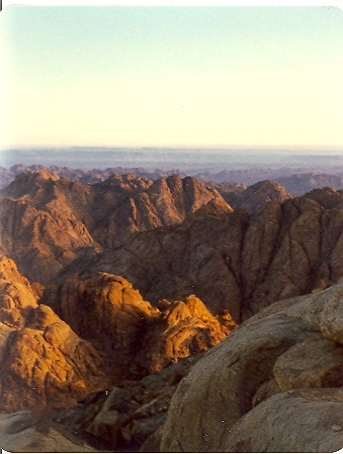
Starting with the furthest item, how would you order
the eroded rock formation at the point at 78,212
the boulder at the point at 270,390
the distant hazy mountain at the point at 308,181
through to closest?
the eroded rock formation at the point at 78,212
the distant hazy mountain at the point at 308,181
the boulder at the point at 270,390

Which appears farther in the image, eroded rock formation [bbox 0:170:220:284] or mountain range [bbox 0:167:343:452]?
eroded rock formation [bbox 0:170:220:284]

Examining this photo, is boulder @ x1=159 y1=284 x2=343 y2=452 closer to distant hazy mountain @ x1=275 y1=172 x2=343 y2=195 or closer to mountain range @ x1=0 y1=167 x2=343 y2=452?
mountain range @ x1=0 y1=167 x2=343 y2=452

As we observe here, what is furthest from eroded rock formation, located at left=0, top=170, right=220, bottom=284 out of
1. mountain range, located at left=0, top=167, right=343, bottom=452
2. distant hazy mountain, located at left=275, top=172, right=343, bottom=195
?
distant hazy mountain, located at left=275, top=172, right=343, bottom=195

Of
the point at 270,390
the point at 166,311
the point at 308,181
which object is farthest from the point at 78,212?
the point at 270,390

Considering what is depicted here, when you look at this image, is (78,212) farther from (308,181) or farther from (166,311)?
(308,181)

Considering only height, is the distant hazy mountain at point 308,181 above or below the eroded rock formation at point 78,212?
above

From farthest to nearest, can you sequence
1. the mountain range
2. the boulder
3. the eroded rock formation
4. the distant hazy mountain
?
Answer: the eroded rock formation < the distant hazy mountain < the mountain range < the boulder

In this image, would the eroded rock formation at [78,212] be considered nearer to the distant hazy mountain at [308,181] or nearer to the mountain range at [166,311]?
the mountain range at [166,311]

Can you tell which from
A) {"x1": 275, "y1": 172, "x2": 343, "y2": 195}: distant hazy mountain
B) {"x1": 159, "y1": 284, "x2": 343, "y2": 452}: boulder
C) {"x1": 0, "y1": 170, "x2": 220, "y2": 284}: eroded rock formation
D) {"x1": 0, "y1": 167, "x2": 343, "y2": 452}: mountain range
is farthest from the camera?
{"x1": 0, "y1": 170, "x2": 220, "y2": 284}: eroded rock formation

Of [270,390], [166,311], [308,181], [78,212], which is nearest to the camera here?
[270,390]

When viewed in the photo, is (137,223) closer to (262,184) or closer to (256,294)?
(262,184)

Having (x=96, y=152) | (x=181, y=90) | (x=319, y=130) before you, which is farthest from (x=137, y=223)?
(x=319, y=130)

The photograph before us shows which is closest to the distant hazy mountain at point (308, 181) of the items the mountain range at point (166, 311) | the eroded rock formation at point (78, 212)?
the mountain range at point (166, 311)
